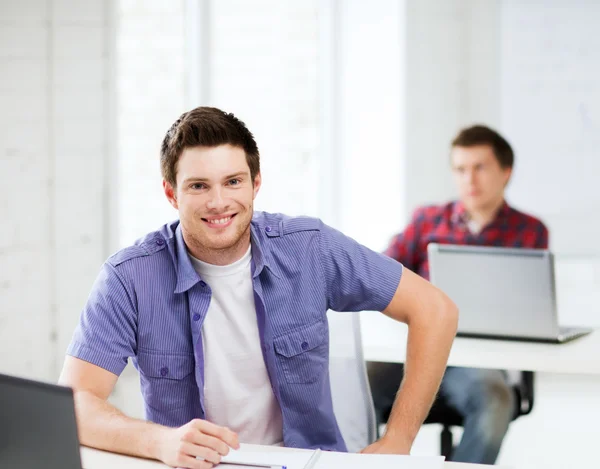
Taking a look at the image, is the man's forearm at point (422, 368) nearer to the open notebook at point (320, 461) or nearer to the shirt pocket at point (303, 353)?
the shirt pocket at point (303, 353)

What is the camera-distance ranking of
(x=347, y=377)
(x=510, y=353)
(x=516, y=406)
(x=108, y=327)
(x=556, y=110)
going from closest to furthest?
(x=108, y=327), (x=347, y=377), (x=510, y=353), (x=516, y=406), (x=556, y=110)

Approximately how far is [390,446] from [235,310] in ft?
1.35

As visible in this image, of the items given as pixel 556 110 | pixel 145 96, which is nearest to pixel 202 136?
pixel 145 96

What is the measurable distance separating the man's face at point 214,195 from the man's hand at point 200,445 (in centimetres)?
47

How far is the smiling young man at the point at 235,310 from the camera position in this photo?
1.62 meters

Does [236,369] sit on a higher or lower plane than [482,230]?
lower

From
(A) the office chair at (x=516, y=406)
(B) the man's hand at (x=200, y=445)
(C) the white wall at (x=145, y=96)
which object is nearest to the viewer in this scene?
(B) the man's hand at (x=200, y=445)

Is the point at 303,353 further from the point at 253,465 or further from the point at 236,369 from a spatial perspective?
the point at 253,465

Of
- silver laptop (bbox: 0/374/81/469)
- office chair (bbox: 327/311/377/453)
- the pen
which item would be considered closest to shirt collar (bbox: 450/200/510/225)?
office chair (bbox: 327/311/377/453)

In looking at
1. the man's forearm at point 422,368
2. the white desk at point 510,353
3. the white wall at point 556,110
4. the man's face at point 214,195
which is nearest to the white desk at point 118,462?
the man's forearm at point 422,368

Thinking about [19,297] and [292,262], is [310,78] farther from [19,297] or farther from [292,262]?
[292,262]

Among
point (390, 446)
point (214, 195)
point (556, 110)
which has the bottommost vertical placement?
point (390, 446)

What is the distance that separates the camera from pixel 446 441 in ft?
8.06

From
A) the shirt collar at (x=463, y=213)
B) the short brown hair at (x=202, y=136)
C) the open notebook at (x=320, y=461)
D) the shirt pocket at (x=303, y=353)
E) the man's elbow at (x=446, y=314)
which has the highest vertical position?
the short brown hair at (x=202, y=136)
